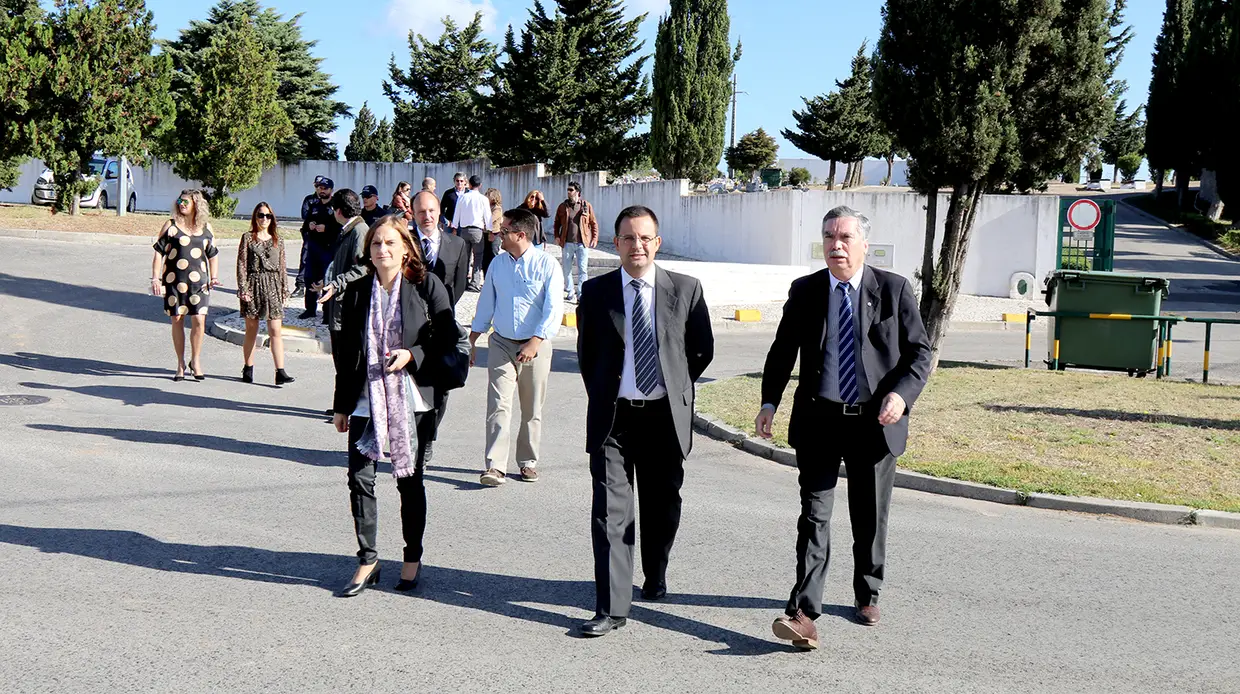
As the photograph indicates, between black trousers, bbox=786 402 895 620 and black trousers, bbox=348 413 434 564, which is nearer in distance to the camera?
black trousers, bbox=786 402 895 620

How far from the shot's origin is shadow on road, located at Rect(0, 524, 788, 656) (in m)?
5.55

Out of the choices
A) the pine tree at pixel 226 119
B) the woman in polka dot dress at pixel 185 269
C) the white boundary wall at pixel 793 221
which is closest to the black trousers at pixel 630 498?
the woman in polka dot dress at pixel 185 269

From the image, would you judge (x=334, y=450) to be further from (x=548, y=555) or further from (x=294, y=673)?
(x=294, y=673)

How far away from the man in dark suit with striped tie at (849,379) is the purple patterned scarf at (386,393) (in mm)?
1671

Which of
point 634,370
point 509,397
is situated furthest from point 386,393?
point 509,397

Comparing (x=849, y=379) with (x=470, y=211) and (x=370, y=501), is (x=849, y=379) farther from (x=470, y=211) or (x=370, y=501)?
(x=470, y=211)

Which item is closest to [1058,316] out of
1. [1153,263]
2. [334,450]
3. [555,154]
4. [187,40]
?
[334,450]

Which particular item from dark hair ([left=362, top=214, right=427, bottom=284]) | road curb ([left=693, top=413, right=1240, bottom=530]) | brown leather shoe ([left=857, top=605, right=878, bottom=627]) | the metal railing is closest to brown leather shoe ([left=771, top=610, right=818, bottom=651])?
brown leather shoe ([left=857, top=605, right=878, bottom=627])

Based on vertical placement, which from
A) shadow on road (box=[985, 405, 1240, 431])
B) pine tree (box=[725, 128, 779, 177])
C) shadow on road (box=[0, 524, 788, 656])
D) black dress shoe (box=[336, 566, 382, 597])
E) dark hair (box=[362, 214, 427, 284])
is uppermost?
pine tree (box=[725, 128, 779, 177])

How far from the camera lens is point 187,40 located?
50.8 meters

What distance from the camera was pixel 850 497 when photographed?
5.65 m

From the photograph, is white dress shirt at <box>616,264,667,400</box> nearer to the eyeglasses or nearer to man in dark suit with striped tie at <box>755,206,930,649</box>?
the eyeglasses

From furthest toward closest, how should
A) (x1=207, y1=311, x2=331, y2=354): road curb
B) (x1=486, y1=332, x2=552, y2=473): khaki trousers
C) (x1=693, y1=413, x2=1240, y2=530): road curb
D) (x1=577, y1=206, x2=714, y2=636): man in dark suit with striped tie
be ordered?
(x1=207, y1=311, x2=331, y2=354): road curb < (x1=486, y1=332, x2=552, y2=473): khaki trousers < (x1=693, y1=413, x2=1240, y2=530): road curb < (x1=577, y1=206, x2=714, y2=636): man in dark suit with striped tie

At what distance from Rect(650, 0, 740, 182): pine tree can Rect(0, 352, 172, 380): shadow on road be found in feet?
100
